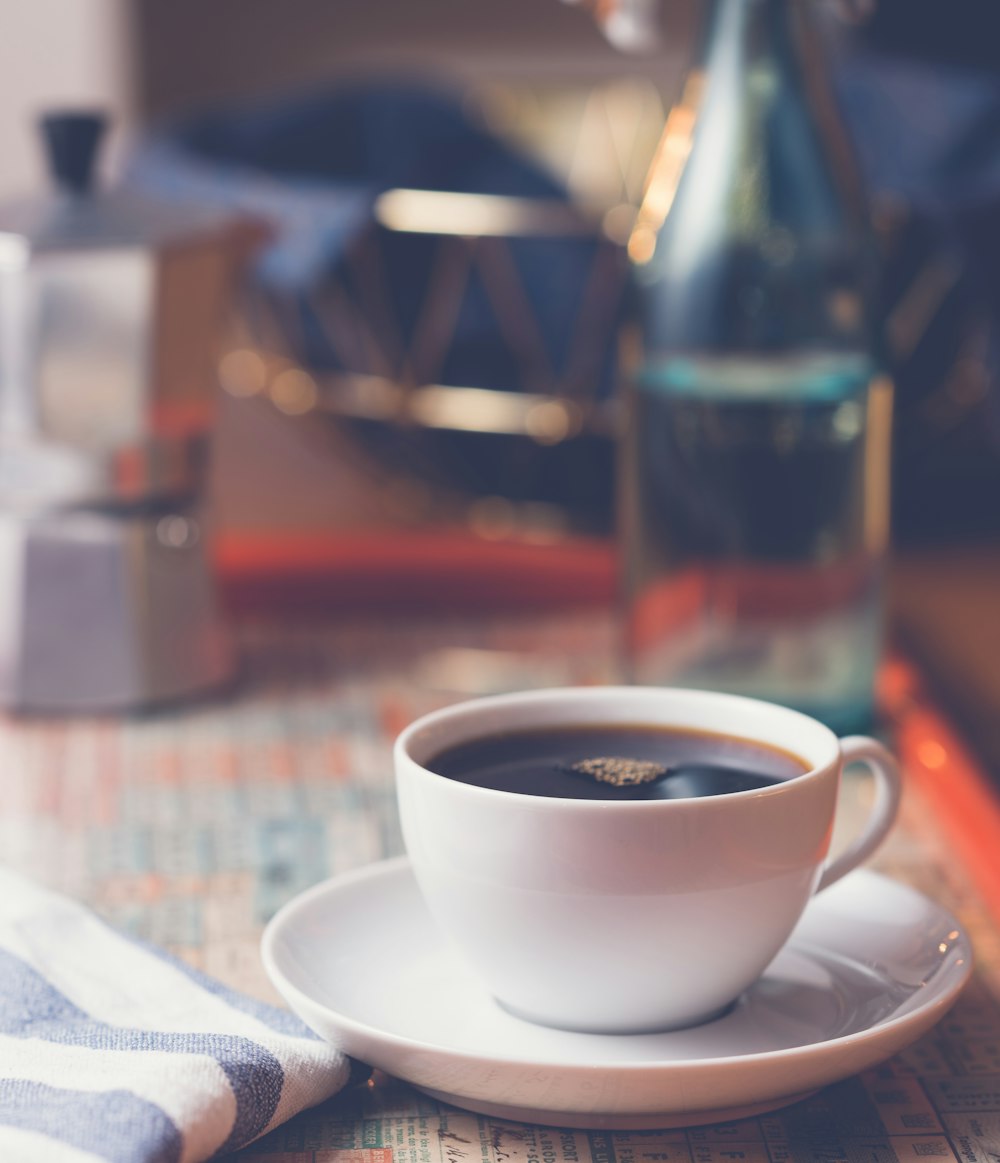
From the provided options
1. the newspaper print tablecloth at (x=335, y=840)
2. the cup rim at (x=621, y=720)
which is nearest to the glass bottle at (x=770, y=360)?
the newspaper print tablecloth at (x=335, y=840)

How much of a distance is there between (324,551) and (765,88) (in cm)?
26

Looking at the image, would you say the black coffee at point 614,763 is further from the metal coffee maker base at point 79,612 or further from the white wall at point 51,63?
the white wall at point 51,63

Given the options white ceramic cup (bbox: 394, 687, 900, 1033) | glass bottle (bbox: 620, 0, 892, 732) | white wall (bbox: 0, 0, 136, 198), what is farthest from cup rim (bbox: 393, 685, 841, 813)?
white wall (bbox: 0, 0, 136, 198)

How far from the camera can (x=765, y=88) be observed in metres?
Result: 0.47

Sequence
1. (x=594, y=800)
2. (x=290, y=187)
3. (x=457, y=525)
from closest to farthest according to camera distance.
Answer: (x=594, y=800), (x=290, y=187), (x=457, y=525)

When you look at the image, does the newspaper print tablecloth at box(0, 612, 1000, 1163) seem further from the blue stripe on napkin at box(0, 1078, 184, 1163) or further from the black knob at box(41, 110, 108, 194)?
the black knob at box(41, 110, 108, 194)

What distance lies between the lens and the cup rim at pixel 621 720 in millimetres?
257

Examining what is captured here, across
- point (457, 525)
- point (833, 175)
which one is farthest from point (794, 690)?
point (457, 525)

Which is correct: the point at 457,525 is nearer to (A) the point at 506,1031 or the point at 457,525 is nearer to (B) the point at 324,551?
(B) the point at 324,551

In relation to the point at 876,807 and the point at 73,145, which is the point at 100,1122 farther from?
the point at 73,145

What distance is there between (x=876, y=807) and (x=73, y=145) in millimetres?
328

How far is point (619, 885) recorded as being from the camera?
259mm

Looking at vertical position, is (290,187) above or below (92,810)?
above

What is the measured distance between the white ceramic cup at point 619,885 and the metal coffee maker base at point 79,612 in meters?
0.25
